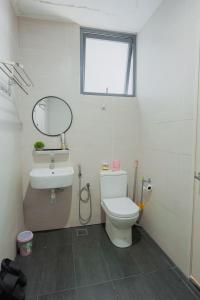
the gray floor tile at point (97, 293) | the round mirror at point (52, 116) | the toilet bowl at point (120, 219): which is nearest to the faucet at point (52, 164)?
the round mirror at point (52, 116)

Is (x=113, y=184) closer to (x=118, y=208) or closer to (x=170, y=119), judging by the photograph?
(x=118, y=208)

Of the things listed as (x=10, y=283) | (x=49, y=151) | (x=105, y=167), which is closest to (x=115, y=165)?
(x=105, y=167)

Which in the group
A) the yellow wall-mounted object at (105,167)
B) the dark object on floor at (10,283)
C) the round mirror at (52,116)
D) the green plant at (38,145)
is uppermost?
the round mirror at (52,116)

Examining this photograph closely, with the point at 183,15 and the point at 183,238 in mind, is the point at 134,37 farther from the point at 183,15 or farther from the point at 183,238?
the point at 183,238

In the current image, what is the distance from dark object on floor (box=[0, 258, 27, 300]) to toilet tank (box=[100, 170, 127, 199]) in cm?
116

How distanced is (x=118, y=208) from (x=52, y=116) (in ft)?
4.56

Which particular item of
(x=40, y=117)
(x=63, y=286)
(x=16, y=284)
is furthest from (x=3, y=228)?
(x=40, y=117)

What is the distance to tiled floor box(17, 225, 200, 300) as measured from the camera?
139 cm

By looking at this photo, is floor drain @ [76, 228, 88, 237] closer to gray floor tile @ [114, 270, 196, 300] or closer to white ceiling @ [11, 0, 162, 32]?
gray floor tile @ [114, 270, 196, 300]

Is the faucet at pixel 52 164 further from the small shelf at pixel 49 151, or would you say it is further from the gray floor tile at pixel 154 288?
the gray floor tile at pixel 154 288

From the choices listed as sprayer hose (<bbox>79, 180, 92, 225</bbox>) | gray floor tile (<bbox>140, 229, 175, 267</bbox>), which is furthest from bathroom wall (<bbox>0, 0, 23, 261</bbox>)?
gray floor tile (<bbox>140, 229, 175, 267</bbox>)

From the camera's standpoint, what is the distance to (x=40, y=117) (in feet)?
7.21

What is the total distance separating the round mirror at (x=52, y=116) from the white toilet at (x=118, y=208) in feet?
2.65

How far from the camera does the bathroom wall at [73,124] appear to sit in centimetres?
212
